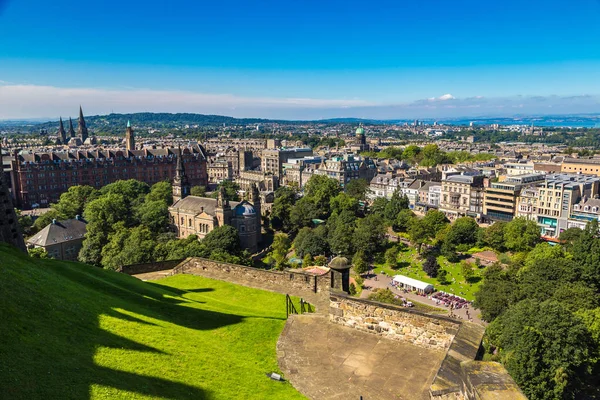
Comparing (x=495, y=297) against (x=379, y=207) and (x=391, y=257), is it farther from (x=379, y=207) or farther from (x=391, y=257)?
(x=379, y=207)

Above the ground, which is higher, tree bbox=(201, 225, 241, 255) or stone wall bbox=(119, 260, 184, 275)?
stone wall bbox=(119, 260, 184, 275)

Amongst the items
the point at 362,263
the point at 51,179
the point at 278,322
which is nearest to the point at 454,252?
the point at 362,263

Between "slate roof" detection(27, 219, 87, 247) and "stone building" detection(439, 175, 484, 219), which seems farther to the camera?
"stone building" detection(439, 175, 484, 219)

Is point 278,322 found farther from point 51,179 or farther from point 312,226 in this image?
point 51,179

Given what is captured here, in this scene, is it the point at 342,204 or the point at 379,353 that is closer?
the point at 379,353

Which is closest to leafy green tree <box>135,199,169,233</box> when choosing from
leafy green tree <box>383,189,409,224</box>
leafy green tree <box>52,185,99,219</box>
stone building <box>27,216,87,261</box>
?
stone building <box>27,216,87,261</box>

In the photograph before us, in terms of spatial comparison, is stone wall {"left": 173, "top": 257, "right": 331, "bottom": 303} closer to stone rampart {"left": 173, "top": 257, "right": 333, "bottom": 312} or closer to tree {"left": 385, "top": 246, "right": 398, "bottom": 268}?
stone rampart {"left": 173, "top": 257, "right": 333, "bottom": 312}

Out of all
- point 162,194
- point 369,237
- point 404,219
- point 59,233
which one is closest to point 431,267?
point 369,237
